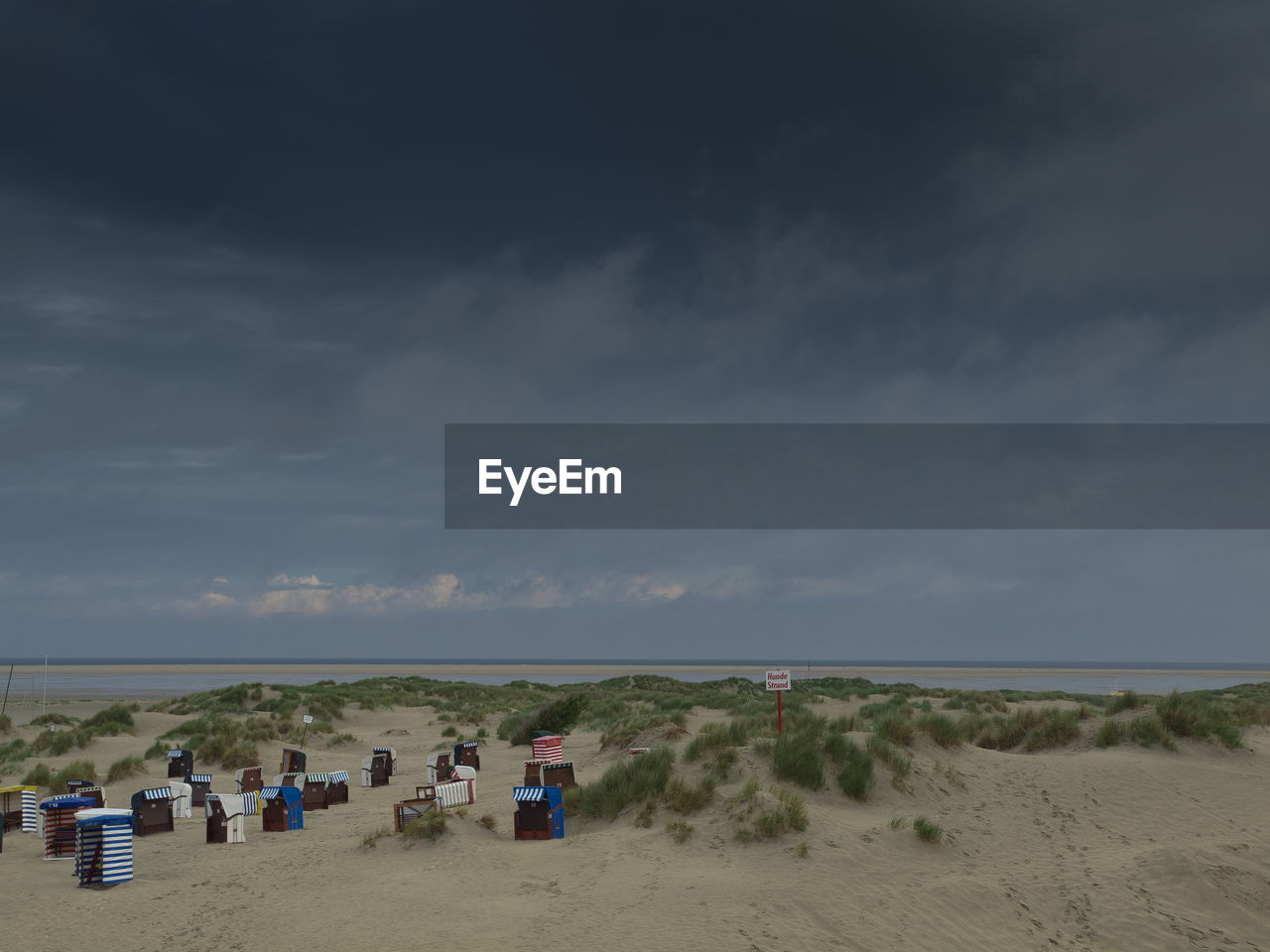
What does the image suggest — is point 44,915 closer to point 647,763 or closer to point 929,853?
point 647,763

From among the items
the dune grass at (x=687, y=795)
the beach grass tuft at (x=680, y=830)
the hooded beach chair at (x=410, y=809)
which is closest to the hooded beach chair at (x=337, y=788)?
the hooded beach chair at (x=410, y=809)

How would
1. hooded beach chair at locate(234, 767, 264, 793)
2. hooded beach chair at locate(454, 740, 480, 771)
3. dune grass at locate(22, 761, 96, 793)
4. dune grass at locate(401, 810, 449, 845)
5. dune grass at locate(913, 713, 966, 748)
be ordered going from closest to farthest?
dune grass at locate(401, 810, 449, 845) < dune grass at locate(913, 713, 966, 748) < dune grass at locate(22, 761, 96, 793) < hooded beach chair at locate(234, 767, 264, 793) < hooded beach chair at locate(454, 740, 480, 771)

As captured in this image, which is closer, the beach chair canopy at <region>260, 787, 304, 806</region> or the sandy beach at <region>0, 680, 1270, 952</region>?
the sandy beach at <region>0, 680, 1270, 952</region>

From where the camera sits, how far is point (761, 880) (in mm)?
11789

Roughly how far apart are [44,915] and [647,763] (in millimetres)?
9132

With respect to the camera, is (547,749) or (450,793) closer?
(450,793)

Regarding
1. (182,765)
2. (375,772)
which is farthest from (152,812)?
(375,772)

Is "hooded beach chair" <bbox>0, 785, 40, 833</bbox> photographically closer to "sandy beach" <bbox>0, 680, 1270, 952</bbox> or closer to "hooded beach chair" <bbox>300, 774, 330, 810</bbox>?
"sandy beach" <bbox>0, 680, 1270, 952</bbox>

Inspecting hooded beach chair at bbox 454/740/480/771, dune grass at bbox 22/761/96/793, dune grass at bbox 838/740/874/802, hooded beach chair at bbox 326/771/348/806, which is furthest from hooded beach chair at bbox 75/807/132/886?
dune grass at bbox 838/740/874/802

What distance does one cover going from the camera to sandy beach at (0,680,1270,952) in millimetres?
10352

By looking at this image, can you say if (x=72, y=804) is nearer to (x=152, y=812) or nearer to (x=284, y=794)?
(x=152, y=812)

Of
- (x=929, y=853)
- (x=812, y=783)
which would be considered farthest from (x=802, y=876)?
(x=812, y=783)

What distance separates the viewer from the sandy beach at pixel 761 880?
34.0 ft

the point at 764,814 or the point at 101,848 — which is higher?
the point at 764,814
